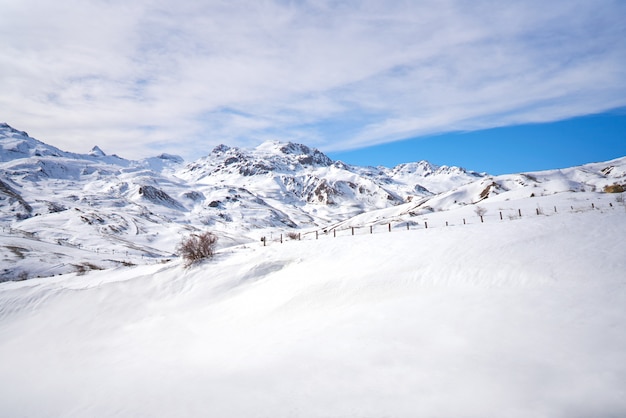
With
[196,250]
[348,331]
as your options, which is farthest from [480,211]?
[348,331]

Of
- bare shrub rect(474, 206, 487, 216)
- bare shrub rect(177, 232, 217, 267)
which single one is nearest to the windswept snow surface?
bare shrub rect(177, 232, 217, 267)

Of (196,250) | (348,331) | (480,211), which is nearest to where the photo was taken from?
(348,331)

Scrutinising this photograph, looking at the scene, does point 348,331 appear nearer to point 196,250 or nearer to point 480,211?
point 196,250

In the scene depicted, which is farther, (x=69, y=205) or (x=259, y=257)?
(x=69, y=205)

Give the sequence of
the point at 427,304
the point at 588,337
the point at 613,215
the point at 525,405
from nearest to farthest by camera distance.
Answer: the point at 525,405
the point at 588,337
the point at 427,304
the point at 613,215

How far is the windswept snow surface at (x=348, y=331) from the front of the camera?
9.02 meters

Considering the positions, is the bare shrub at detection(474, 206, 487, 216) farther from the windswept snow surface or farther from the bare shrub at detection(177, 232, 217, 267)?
the bare shrub at detection(177, 232, 217, 267)

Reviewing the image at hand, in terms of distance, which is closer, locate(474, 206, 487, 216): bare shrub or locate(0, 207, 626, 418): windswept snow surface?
locate(0, 207, 626, 418): windswept snow surface

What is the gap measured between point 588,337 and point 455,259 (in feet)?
27.4

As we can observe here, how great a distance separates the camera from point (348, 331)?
1323cm

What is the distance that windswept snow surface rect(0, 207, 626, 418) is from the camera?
9016mm

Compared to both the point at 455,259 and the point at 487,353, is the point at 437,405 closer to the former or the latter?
the point at 487,353

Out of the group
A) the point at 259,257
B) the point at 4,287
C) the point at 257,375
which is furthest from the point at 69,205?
the point at 257,375

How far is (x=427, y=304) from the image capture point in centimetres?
1441
